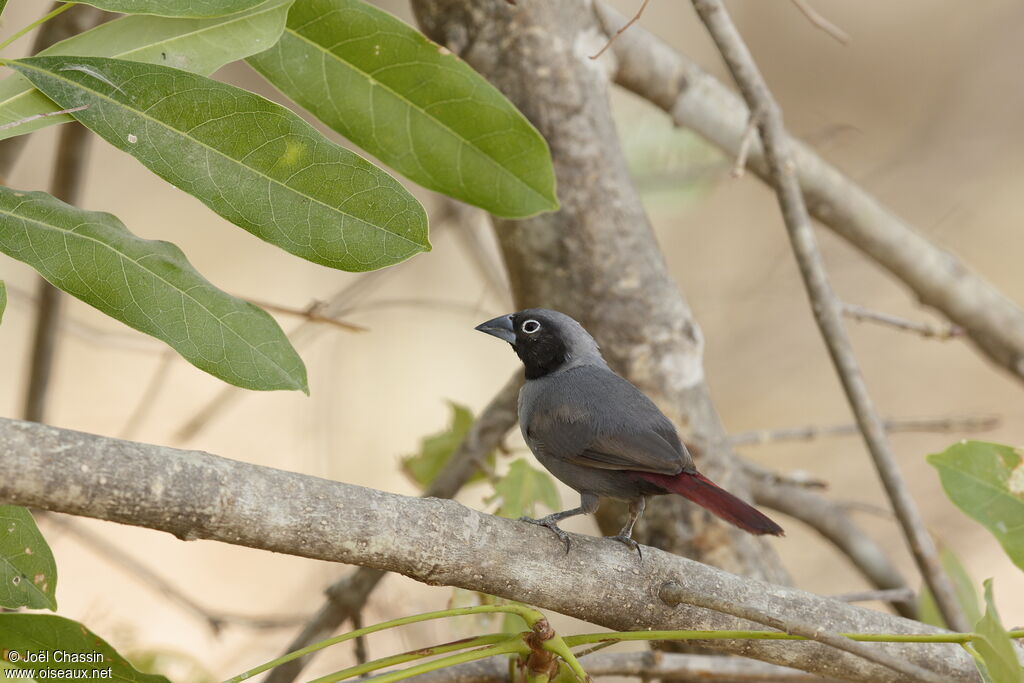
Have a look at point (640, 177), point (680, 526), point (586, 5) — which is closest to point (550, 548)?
point (680, 526)

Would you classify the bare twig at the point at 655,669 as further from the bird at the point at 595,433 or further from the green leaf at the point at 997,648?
the green leaf at the point at 997,648

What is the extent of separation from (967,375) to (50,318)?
5.61m

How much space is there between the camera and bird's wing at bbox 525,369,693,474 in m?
1.95

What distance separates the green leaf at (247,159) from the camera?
4.95ft

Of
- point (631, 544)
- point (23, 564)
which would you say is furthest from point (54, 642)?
point (631, 544)

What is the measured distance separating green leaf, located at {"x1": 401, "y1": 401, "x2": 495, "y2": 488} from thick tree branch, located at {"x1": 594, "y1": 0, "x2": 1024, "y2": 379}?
1.21 m

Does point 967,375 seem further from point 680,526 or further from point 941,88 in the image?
point 680,526

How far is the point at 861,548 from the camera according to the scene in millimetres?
3328

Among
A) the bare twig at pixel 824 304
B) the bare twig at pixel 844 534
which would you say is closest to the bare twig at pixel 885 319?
the bare twig at pixel 824 304

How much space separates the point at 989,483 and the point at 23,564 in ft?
5.55

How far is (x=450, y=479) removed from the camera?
9.24ft

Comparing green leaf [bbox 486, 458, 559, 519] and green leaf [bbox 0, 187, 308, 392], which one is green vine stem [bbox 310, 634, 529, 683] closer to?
green leaf [bbox 0, 187, 308, 392]

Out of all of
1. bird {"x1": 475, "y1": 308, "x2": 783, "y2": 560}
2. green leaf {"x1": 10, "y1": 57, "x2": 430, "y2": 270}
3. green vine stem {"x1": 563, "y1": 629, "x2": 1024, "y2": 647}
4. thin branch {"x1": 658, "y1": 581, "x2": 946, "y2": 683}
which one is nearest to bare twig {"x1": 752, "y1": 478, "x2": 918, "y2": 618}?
bird {"x1": 475, "y1": 308, "x2": 783, "y2": 560}

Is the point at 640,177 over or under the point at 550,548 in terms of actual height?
over
